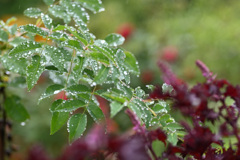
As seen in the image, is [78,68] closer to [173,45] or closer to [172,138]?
[172,138]

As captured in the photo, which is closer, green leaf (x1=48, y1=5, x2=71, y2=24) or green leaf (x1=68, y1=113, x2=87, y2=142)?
green leaf (x1=68, y1=113, x2=87, y2=142)

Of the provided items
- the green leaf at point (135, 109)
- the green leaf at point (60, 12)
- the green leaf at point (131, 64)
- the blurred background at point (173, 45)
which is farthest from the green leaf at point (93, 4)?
the blurred background at point (173, 45)

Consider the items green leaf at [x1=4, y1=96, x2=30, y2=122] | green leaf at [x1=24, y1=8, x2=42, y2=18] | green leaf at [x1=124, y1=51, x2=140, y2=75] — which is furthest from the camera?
green leaf at [x1=4, y1=96, x2=30, y2=122]

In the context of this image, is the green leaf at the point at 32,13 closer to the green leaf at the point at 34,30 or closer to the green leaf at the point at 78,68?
the green leaf at the point at 34,30

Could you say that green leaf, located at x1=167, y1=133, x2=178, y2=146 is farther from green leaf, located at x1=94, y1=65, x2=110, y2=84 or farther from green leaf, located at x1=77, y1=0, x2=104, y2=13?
green leaf, located at x1=77, y1=0, x2=104, y2=13

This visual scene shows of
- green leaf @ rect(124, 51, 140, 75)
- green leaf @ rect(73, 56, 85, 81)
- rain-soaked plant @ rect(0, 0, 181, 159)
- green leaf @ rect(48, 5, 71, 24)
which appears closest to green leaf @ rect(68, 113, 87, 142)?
rain-soaked plant @ rect(0, 0, 181, 159)

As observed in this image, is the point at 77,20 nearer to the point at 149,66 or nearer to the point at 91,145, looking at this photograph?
the point at 91,145

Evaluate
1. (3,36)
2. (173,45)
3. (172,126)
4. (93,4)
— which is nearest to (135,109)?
(172,126)

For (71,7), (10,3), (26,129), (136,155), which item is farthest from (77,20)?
(10,3)
